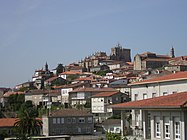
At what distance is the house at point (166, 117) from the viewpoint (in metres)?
18.8

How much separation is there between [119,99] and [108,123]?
2305cm

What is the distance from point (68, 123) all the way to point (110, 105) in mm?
37198

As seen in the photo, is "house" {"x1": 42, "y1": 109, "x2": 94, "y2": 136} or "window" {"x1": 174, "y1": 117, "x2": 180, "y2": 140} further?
"house" {"x1": 42, "y1": 109, "x2": 94, "y2": 136}

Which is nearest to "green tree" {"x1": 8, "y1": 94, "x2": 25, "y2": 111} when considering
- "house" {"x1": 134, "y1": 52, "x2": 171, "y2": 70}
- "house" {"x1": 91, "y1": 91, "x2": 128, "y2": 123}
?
"house" {"x1": 91, "y1": 91, "x2": 128, "y2": 123}

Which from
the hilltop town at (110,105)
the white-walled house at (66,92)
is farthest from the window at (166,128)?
the white-walled house at (66,92)

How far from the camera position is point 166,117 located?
2008 centimetres

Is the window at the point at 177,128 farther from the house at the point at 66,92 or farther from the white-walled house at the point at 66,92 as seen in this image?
the white-walled house at the point at 66,92

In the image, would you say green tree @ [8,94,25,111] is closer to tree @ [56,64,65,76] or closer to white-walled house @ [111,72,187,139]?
tree @ [56,64,65,76]

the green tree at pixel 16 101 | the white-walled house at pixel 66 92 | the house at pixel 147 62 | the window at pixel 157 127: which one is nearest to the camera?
the window at pixel 157 127

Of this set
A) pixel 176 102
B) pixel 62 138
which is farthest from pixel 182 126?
pixel 62 138

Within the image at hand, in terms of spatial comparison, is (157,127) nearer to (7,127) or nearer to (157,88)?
(157,88)

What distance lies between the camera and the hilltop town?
20562mm

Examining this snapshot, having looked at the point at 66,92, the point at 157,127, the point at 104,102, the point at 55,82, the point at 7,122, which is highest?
the point at 55,82

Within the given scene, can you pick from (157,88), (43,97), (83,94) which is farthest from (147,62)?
(157,88)
